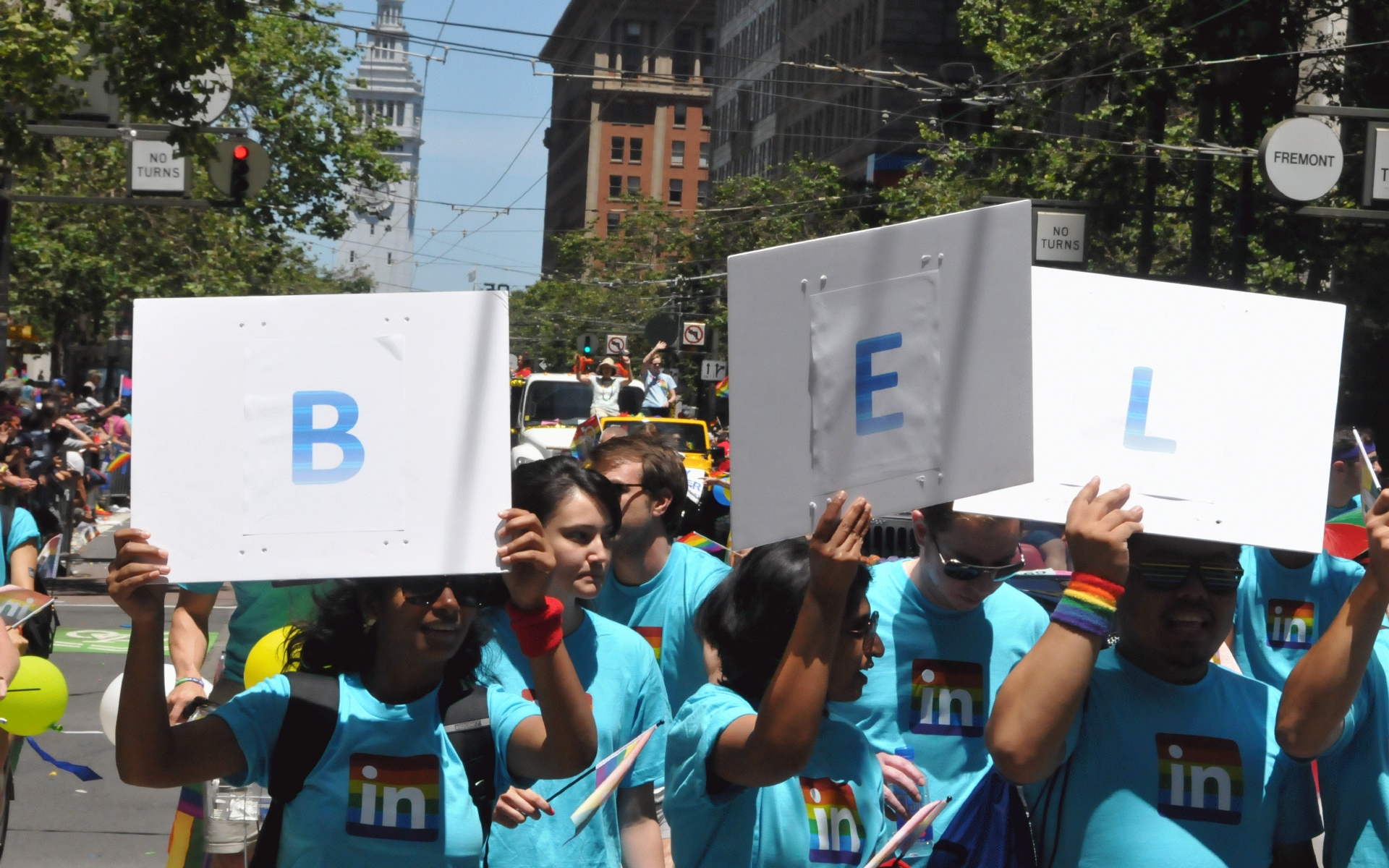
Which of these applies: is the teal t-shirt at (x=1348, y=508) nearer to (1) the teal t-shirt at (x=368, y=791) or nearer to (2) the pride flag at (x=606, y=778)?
(2) the pride flag at (x=606, y=778)

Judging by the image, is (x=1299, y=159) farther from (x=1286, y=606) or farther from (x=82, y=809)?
(x=82, y=809)

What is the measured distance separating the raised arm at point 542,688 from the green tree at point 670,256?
36.5 meters

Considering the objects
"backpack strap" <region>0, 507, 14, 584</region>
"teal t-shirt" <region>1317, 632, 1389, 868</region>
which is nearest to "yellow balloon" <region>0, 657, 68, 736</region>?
"backpack strap" <region>0, 507, 14, 584</region>

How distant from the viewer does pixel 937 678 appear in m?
4.07

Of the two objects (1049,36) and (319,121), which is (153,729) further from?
(319,121)

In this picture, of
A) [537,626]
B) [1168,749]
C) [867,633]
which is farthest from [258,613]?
[1168,749]

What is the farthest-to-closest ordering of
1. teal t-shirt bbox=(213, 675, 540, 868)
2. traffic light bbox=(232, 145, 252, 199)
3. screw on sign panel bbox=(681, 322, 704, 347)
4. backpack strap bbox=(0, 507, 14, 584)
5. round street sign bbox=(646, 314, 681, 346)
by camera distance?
screw on sign panel bbox=(681, 322, 704, 347)
round street sign bbox=(646, 314, 681, 346)
traffic light bbox=(232, 145, 252, 199)
backpack strap bbox=(0, 507, 14, 584)
teal t-shirt bbox=(213, 675, 540, 868)

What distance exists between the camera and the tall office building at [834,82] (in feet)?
193

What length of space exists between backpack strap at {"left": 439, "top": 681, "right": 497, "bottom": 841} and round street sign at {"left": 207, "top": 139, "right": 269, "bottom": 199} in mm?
14217

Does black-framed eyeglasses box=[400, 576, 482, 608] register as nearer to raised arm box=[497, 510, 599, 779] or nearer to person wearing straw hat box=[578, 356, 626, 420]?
raised arm box=[497, 510, 599, 779]

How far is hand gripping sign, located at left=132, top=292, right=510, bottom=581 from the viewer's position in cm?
287

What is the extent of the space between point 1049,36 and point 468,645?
2429cm

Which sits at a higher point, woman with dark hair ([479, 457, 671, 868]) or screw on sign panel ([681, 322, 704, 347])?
screw on sign panel ([681, 322, 704, 347])

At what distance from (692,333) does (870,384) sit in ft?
99.7
